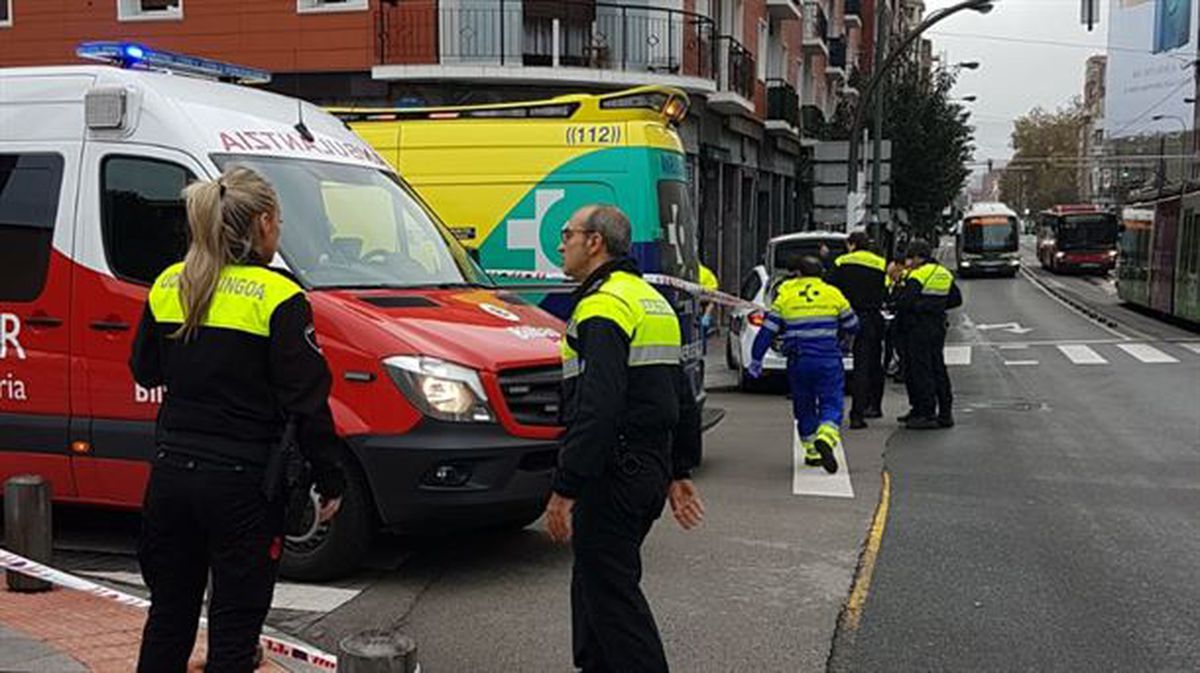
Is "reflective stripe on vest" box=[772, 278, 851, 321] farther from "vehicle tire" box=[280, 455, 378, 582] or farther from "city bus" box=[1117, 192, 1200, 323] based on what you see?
"city bus" box=[1117, 192, 1200, 323]

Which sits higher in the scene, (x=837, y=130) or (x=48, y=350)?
(x=837, y=130)

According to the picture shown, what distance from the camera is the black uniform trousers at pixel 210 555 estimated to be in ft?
11.6

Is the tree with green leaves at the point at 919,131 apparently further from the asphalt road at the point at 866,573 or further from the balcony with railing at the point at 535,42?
the asphalt road at the point at 866,573

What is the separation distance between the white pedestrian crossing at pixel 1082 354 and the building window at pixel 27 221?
52.6ft

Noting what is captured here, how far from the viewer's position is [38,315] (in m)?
6.30

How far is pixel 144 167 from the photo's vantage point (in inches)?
243

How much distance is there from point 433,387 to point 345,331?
507mm

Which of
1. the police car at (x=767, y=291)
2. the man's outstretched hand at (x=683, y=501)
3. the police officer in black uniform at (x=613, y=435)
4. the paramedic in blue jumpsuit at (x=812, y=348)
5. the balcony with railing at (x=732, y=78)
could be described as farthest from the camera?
the balcony with railing at (x=732, y=78)

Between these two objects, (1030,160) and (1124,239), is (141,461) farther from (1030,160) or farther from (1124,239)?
(1030,160)

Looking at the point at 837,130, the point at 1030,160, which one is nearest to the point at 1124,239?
the point at 837,130

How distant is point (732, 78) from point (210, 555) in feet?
79.0

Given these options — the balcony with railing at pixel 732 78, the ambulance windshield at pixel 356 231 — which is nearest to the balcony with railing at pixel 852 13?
the balcony with railing at pixel 732 78

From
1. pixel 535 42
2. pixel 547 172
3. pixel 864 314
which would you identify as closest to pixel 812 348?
pixel 547 172

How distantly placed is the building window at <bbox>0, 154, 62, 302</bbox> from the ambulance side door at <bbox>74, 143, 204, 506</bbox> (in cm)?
25
